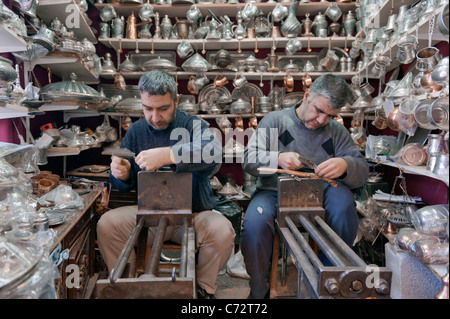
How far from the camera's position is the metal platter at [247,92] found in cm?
394

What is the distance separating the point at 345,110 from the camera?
11.7 feet

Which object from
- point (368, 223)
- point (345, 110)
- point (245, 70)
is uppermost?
point (245, 70)

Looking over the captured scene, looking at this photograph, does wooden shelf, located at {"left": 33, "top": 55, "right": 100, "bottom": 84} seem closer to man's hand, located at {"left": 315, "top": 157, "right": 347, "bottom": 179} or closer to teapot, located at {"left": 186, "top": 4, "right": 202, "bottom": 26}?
teapot, located at {"left": 186, "top": 4, "right": 202, "bottom": 26}

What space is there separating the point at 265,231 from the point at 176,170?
2.00 feet

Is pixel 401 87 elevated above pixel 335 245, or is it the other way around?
pixel 401 87

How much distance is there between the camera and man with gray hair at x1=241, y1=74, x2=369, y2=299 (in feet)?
5.74

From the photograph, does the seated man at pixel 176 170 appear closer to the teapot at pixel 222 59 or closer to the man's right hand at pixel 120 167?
the man's right hand at pixel 120 167

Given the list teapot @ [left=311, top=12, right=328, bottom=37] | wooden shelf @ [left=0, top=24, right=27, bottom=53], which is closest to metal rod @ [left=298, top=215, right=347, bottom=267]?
wooden shelf @ [left=0, top=24, right=27, bottom=53]

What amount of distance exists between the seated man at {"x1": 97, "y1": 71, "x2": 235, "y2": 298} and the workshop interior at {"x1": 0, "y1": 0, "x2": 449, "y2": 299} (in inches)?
3.4
